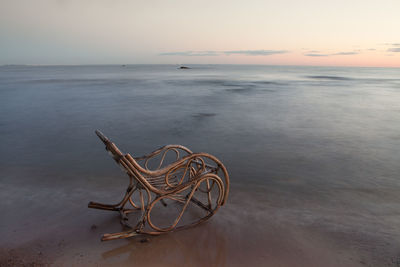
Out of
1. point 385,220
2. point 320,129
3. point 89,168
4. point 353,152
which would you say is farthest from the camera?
point 320,129

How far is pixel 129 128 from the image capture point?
8.20 m

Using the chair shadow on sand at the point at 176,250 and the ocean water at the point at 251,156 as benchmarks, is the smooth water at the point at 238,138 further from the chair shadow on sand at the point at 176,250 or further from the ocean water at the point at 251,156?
the chair shadow on sand at the point at 176,250

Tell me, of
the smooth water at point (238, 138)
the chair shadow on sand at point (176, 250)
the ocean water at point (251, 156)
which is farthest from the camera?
the smooth water at point (238, 138)

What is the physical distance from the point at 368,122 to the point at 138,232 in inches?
360

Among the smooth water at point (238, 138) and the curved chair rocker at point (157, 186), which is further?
the smooth water at point (238, 138)

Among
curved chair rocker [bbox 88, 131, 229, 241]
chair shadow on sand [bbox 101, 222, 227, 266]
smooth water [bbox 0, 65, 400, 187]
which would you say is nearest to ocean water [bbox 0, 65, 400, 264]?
smooth water [bbox 0, 65, 400, 187]

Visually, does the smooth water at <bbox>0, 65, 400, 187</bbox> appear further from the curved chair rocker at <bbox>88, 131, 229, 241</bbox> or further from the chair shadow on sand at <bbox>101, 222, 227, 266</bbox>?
the chair shadow on sand at <bbox>101, 222, 227, 266</bbox>

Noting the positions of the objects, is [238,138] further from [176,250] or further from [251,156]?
[176,250]

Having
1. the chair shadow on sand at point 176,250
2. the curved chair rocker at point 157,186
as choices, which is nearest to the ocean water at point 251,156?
the curved chair rocker at point 157,186

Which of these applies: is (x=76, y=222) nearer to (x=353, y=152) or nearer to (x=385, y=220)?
(x=385, y=220)

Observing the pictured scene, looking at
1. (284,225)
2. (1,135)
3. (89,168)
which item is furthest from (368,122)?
(1,135)

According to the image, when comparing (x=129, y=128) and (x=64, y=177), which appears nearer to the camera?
(x=64, y=177)

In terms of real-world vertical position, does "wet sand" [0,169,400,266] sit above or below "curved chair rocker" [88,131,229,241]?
below

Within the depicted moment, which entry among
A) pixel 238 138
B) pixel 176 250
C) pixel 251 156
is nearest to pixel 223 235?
pixel 176 250
